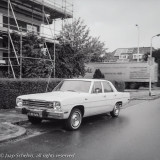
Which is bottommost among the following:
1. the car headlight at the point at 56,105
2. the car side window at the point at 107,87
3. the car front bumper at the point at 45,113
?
the car front bumper at the point at 45,113

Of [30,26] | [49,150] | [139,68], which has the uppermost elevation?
[30,26]

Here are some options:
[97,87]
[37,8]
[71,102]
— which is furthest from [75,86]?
[37,8]

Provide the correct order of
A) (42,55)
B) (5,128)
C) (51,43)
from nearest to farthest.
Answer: (5,128) → (42,55) → (51,43)

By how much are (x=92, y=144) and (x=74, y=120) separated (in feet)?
5.95

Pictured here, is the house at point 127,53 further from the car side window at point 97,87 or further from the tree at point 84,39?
the car side window at point 97,87

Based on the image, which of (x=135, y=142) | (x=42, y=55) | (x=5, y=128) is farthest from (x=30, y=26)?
(x=135, y=142)

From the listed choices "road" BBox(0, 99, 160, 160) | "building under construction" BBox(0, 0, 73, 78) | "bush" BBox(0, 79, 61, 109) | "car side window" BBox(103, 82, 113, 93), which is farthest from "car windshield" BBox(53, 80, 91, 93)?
"building under construction" BBox(0, 0, 73, 78)

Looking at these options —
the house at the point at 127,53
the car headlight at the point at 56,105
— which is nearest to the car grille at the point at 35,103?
the car headlight at the point at 56,105

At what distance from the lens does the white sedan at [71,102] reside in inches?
302

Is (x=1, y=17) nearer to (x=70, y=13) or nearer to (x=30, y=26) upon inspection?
(x=30, y=26)

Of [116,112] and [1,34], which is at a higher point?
[1,34]

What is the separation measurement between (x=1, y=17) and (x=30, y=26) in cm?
345

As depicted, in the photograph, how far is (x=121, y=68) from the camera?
1342 inches

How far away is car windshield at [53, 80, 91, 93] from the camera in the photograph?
909 cm
